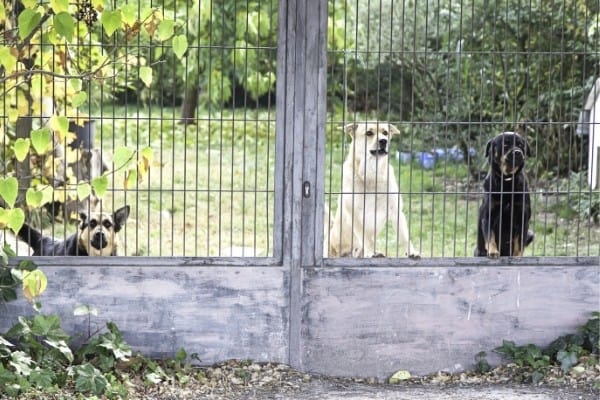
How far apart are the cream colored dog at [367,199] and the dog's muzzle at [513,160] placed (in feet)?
2.39

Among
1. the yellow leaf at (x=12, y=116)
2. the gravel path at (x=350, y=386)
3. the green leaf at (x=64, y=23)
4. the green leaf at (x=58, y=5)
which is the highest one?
the green leaf at (x=58, y=5)

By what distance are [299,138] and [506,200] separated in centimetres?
156

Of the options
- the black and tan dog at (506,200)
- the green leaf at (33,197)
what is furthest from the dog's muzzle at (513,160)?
the green leaf at (33,197)

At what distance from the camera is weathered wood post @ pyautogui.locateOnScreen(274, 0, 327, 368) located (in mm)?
6578

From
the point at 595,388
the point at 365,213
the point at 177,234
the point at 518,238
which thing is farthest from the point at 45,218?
the point at 595,388

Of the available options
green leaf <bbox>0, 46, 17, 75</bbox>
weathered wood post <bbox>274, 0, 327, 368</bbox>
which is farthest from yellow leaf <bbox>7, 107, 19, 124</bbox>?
green leaf <bbox>0, 46, 17, 75</bbox>

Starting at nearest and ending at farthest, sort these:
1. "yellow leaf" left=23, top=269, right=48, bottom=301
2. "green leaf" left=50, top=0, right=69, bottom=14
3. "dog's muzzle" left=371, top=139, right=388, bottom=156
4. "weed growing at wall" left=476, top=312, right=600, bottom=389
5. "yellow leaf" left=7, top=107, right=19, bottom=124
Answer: "green leaf" left=50, top=0, right=69, bottom=14 < "yellow leaf" left=23, top=269, right=48, bottom=301 < "yellow leaf" left=7, top=107, right=19, bottom=124 < "weed growing at wall" left=476, top=312, right=600, bottom=389 < "dog's muzzle" left=371, top=139, right=388, bottom=156

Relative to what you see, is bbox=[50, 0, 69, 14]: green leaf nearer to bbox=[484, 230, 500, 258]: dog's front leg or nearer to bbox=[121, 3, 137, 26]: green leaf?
bbox=[121, 3, 137, 26]: green leaf

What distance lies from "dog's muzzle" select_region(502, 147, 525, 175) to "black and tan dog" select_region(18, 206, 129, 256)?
100 inches

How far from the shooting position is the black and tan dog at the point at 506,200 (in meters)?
7.20

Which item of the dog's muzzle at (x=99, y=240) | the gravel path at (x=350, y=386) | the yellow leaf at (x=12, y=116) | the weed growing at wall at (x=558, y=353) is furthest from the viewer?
the dog's muzzle at (x=99, y=240)

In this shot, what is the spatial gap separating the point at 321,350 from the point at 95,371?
1.41 meters

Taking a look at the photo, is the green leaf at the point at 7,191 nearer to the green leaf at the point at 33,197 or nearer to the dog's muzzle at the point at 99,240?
the green leaf at the point at 33,197

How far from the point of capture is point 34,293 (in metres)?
5.15
